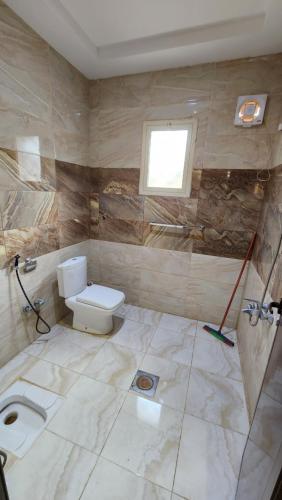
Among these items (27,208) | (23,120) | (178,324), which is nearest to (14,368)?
(27,208)

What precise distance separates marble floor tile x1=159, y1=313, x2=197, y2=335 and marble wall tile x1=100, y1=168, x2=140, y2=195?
143cm

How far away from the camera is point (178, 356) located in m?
1.92

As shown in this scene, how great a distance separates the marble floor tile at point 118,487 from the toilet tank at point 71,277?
1.28 meters

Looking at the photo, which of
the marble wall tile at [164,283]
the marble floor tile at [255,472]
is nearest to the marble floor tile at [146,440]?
the marble floor tile at [255,472]

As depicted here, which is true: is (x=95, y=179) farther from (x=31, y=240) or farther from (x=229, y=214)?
(x=229, y=214)

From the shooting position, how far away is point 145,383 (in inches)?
→ 64.1

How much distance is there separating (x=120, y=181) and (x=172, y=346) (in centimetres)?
176

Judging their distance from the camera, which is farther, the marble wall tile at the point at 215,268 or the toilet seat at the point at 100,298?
the marble wall tile at the point at 215,268

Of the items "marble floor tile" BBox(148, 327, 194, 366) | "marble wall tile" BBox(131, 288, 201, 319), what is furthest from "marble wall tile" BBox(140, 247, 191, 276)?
Result: "marble floor tile" BBox(148, 327, 194, 366)

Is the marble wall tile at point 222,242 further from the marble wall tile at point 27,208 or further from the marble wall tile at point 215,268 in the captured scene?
the marble wall tile at point 27,208

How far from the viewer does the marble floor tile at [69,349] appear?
5.84ft

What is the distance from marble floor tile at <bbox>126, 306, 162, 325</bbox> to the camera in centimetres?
239

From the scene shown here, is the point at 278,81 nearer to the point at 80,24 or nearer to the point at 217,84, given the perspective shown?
the point at 217,84

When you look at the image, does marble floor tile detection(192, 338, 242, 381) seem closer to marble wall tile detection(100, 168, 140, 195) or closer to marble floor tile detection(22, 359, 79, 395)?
marble floor tile detection(22, 359, 79, 395)
